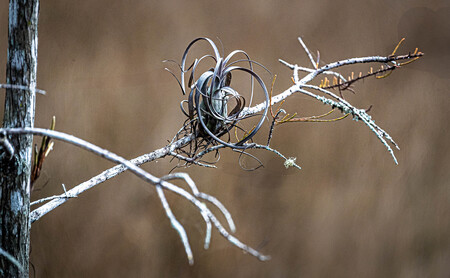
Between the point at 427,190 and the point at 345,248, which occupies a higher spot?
the point at 427,190

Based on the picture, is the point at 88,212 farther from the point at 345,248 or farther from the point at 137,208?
the point at 345,248

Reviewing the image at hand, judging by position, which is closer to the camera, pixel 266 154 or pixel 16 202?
pixel 16 202

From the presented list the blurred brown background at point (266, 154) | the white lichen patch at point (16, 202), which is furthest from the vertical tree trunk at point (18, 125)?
the blurred brown background at point (266, 154)

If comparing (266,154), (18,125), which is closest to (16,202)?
(18,125)

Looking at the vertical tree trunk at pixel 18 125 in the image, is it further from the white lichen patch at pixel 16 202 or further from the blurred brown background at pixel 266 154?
the blurred brown background at pixel 266 154


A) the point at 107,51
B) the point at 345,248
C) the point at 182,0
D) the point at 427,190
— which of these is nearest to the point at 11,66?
the point at 107,51

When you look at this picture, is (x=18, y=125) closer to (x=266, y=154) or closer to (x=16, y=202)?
(x=16, y=202)
